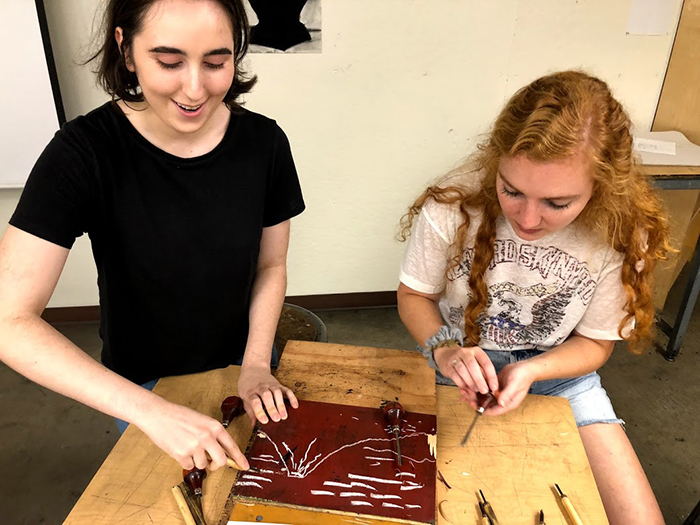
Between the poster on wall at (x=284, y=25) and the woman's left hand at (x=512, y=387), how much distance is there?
5.32 feet

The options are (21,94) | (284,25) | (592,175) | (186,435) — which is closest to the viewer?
(186,435)

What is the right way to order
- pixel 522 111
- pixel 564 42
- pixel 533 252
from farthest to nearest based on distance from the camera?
pixel 564 42
pixel 533 252
pixel 522 111

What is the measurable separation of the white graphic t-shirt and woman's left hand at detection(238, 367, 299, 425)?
17.8 inches

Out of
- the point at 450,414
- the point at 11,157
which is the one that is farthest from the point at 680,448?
the point at 11,157

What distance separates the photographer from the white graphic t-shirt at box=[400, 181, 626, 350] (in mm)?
1212

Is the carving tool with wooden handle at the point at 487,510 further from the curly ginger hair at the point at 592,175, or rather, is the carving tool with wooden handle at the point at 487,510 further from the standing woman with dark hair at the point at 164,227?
the curly ginger hair at the point at 592,175

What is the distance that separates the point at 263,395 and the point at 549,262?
2.26 feet

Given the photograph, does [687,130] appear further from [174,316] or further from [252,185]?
[174,316]

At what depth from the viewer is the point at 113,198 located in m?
0.95

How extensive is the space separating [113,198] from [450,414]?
0.71 m

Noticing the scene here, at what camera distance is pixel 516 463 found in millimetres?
912

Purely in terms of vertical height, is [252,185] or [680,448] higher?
[252,185]

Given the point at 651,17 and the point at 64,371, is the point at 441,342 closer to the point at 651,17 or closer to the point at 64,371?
the point at 64,371

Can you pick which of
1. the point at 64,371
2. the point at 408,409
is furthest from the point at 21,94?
the point at 408,409
